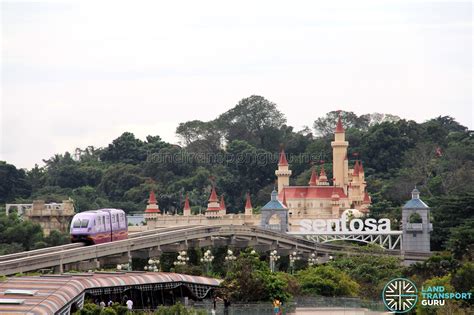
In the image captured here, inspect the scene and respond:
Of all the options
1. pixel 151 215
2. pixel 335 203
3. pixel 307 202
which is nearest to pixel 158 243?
pixel 151 215

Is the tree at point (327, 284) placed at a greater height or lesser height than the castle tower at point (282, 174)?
lesser

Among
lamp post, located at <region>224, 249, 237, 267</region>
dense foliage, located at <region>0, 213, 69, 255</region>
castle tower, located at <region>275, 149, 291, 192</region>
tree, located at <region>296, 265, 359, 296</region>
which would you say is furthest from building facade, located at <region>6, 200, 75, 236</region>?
tree, located at <region>296, 265, 359, 296</region>

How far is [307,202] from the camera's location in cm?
18038

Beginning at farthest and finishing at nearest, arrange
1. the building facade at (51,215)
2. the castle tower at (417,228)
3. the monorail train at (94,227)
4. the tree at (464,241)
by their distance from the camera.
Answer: the building facade at (51,215), the castle tower at (417,228), the tree at (464,241), the monorail train at (94,227)

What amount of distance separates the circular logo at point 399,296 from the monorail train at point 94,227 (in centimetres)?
2183

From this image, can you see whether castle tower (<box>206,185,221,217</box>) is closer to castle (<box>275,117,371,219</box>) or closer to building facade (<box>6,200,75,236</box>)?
castle (<box>275,117,371,219</box>)

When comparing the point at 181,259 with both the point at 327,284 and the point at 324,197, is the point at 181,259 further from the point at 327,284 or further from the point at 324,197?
the point at 324,197

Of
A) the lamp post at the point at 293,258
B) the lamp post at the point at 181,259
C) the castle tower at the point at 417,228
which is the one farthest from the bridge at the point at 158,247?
the castle tower at the point at 417,228

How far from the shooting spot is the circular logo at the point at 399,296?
244 feet

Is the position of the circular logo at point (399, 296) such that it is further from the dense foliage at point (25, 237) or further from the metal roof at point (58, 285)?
the dense foliage at point (25, 237)

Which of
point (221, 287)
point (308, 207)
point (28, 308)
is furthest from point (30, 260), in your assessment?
point (308, 207)

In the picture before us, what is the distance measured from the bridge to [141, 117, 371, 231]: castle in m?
33.0

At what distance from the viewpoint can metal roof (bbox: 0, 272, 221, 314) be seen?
6172cm

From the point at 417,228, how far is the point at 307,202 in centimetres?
3969
